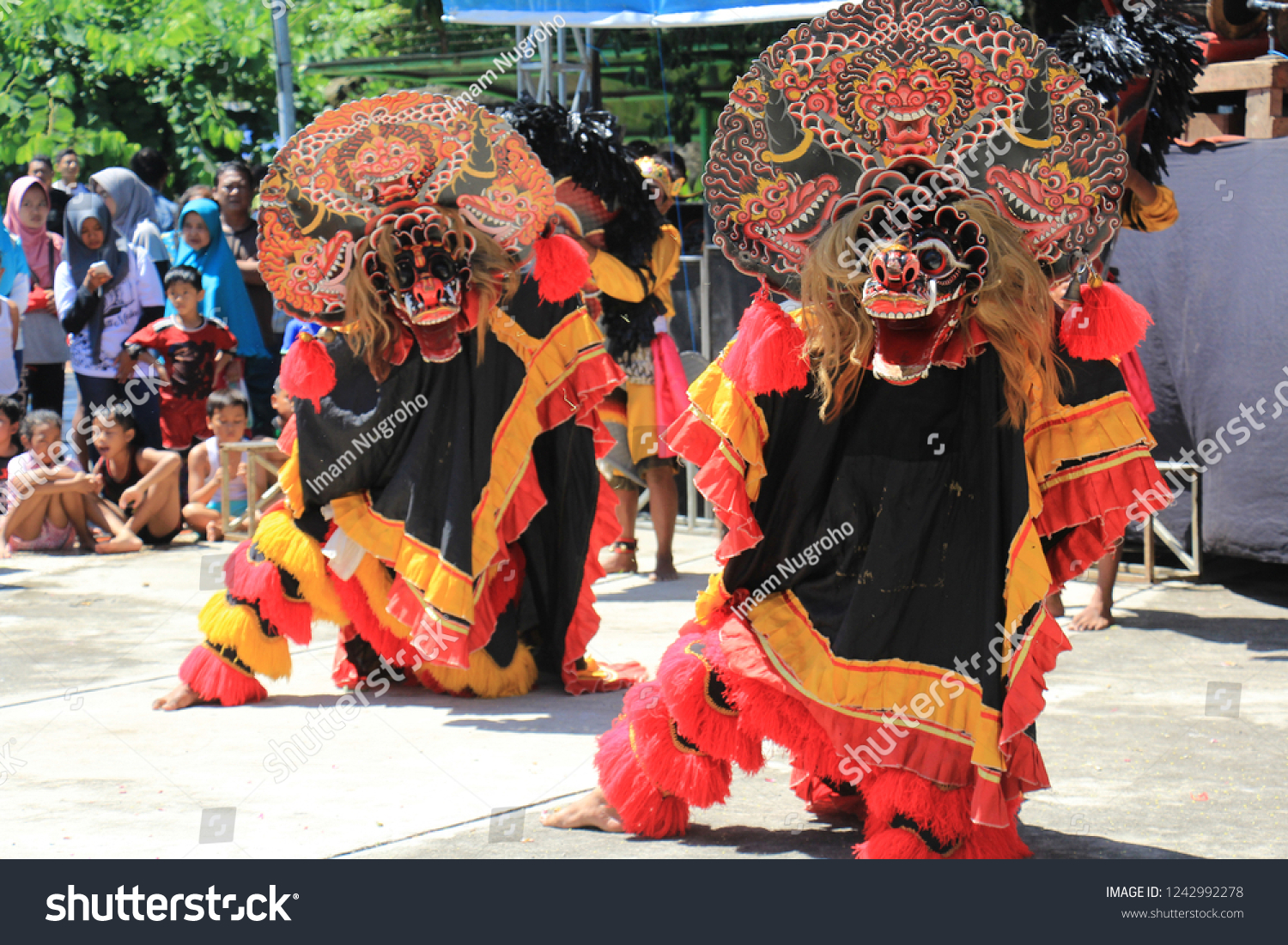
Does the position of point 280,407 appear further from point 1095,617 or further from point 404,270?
point 1095,617

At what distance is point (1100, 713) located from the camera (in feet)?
15.3

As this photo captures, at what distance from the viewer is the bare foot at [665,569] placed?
7.13 meters

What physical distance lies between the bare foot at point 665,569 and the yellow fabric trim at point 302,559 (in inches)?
100

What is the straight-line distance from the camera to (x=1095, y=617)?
593 cm

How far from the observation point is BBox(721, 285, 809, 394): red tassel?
3.10 metres

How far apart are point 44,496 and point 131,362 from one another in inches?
44.8

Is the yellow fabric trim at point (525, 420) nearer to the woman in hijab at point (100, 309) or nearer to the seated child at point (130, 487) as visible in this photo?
the seated child at point (130, 487)

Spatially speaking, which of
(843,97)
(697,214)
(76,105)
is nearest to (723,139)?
(843,97)

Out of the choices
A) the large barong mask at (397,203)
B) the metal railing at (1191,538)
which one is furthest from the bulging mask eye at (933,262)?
the metal railing at (1191,538)

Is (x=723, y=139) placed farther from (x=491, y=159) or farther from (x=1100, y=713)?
(x=1100, y=713)

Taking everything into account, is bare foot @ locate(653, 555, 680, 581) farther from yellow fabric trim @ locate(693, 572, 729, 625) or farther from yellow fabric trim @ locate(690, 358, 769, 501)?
yellow fabric trim @ locate(690, 358, 769, 501)

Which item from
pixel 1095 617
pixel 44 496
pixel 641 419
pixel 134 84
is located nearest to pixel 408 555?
pixel 641 419
